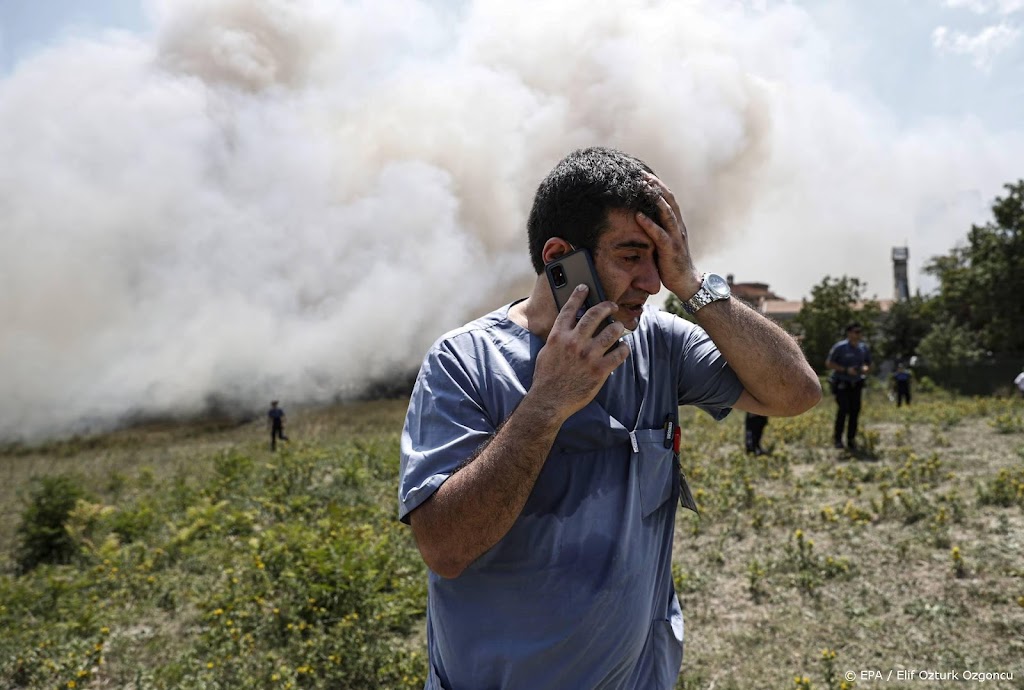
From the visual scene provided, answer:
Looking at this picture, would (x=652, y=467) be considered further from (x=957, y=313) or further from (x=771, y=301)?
(x=771, y=301)

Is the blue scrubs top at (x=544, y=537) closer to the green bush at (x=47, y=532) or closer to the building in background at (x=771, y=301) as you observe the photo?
the green bush at (x=47, y=532)

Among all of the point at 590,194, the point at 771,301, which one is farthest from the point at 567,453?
the point at 771,301

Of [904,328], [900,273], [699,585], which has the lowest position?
[699,585]

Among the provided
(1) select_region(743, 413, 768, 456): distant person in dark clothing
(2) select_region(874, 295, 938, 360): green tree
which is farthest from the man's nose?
(2) select_region(874, 295, 938, 360): green tree

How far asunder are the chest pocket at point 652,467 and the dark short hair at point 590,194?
0.46 metres

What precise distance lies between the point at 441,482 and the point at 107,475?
1343cm

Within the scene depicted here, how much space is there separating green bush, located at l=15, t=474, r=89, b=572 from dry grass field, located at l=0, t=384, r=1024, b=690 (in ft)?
0.37

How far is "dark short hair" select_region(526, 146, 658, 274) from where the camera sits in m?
1.53

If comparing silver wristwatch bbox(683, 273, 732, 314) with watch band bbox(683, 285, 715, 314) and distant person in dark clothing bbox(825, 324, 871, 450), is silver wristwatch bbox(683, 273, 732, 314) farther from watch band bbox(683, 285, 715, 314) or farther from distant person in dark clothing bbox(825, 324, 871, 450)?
distant person in dark clothing bbox(825, 324, 871, 450)

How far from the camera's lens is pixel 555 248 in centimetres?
159

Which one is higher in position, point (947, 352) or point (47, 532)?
point (947, 352)

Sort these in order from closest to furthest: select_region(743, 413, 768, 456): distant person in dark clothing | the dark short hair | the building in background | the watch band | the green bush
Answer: the dark short hair
the watch band
the green bush
select_region(743, 413, 768, 456): distant person in dark clothing
the building in background

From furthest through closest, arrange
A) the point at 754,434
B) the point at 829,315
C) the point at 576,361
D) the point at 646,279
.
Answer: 1. the point at 829,315
2. the point at 754,434
3. the point at 646,279
4. the point at 576,361

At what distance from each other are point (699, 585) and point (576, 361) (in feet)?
13.3
